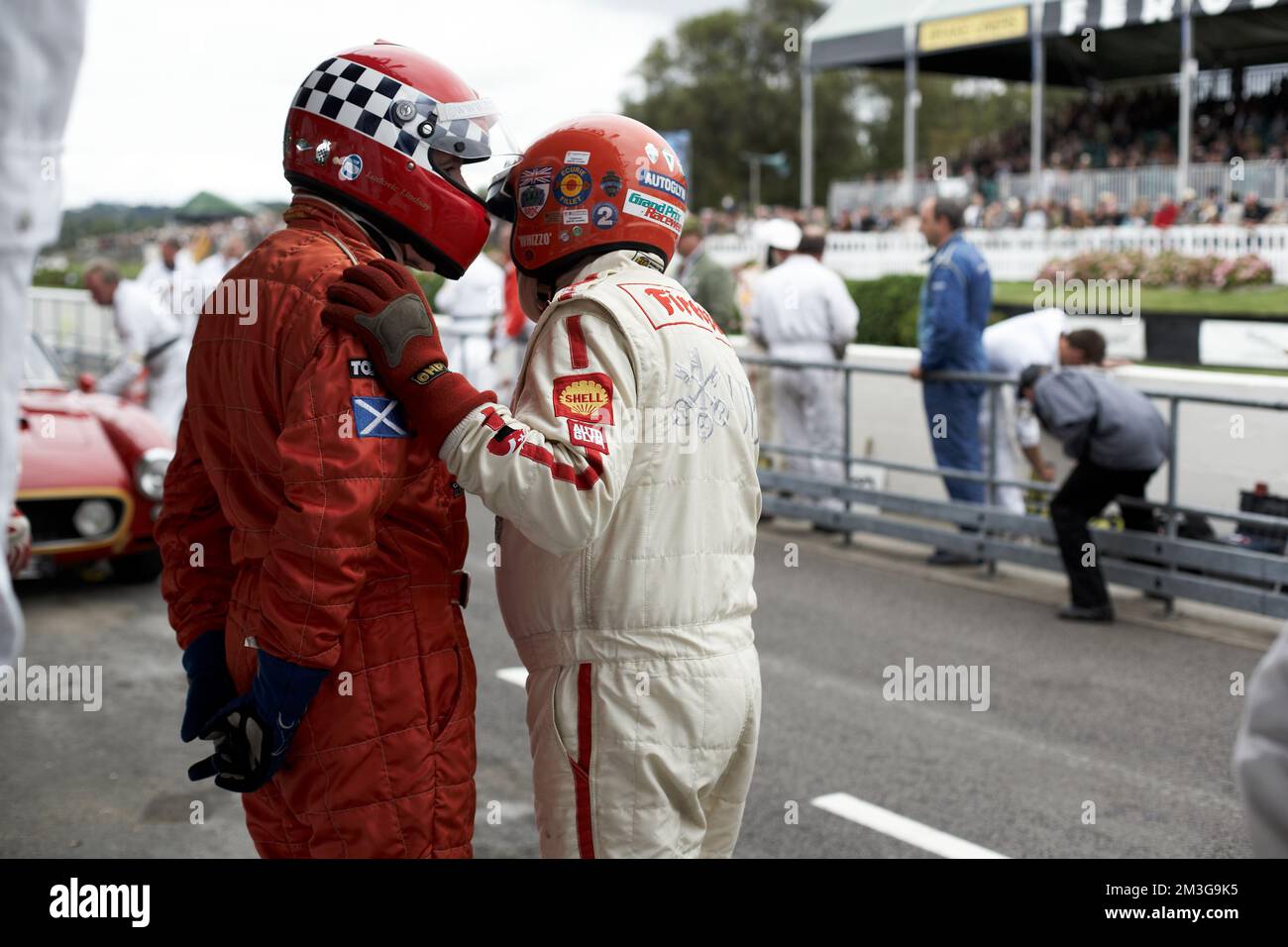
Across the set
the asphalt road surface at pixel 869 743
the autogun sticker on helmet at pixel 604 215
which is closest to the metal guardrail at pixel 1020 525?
the asphalt road surface at pixel 869 743

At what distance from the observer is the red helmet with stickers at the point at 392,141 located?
8.20ft

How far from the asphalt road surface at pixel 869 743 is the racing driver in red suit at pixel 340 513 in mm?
2130

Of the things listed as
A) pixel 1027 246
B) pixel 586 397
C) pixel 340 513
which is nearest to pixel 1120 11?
pixel 1027 246

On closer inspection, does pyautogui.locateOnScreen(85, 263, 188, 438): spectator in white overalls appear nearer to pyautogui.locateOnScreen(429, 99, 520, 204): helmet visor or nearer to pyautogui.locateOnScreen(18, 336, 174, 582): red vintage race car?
pyautogui.locateOnScreen(18, 336, 174, 582): red vintage race car

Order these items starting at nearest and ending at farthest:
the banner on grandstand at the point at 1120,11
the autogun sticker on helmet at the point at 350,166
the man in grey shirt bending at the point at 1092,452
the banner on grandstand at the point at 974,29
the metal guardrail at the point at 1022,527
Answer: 1. the autogun sticker on helmet at the point at 350,166
2. the metal guardrail at the point at 1022,527
3. the man in grey shirt bending at the point at 1092,452
4. the banner on grandstand at the point at 1120,11
5. the banner on grandstand at the point at 974,29

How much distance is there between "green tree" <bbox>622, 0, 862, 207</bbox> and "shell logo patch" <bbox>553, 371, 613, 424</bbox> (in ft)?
240

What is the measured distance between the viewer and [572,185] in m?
2.63

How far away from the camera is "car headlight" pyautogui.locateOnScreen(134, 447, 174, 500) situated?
786cm

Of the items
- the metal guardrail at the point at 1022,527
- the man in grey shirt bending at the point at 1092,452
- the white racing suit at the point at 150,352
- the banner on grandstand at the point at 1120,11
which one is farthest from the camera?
the banner on grandstand at the point at 1120,11

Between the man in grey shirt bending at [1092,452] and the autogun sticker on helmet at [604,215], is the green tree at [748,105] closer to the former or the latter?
the man in grey shirt bending at [1092,452]

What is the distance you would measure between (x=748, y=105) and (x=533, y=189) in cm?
7594

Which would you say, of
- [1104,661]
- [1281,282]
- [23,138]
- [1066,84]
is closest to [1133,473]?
[1104,661]
